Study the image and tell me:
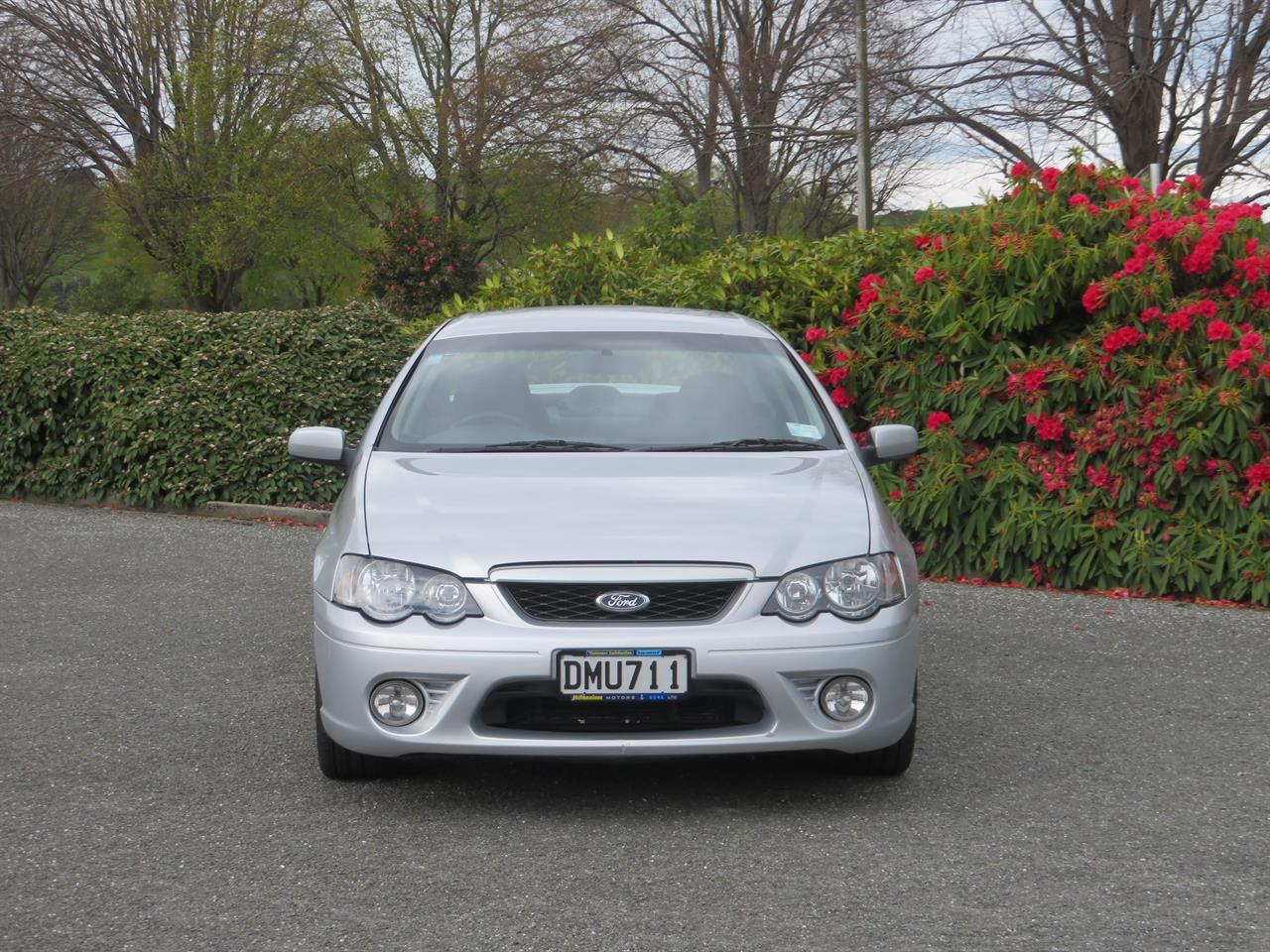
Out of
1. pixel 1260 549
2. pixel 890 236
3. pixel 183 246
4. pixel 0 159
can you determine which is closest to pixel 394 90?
pixel 183 246

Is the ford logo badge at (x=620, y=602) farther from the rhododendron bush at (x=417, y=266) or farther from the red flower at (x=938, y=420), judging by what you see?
the rhododendron bush at (x=417, y=266)

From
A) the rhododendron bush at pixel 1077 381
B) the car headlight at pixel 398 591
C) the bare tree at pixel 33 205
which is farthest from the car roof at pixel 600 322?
the bare tree at pixel 33 205

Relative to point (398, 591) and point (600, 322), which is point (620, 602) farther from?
point (600, 322)

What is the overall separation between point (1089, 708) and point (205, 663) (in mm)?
3712

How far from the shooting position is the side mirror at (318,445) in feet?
18.6

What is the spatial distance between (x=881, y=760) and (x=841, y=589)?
678 mm

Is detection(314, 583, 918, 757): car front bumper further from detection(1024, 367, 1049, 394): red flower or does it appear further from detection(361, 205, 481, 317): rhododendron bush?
detection(361, 205, 481, 317): rhododendron bush

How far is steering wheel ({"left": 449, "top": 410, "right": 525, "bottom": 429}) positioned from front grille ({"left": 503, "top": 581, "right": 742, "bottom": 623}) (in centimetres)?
118

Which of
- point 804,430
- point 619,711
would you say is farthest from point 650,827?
point 804,430

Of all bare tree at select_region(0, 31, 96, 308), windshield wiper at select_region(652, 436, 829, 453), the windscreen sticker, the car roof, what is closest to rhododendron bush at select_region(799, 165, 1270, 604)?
the car roof

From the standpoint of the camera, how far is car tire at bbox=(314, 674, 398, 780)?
4.85m

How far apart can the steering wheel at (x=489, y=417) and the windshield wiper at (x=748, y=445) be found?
1.74 ft

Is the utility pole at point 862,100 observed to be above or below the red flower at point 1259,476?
above

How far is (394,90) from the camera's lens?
46.1 m
